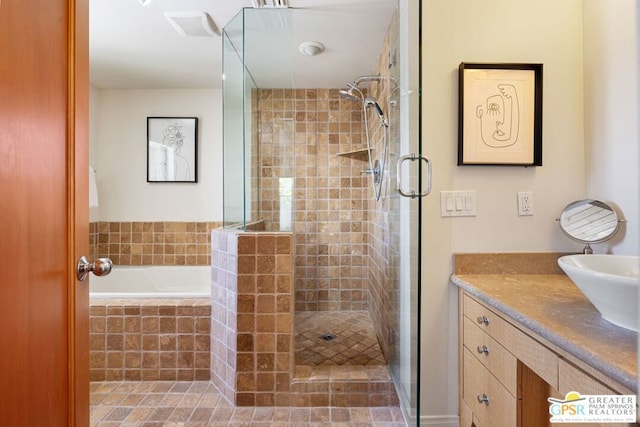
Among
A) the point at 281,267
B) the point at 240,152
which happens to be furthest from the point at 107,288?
the point at 281,267

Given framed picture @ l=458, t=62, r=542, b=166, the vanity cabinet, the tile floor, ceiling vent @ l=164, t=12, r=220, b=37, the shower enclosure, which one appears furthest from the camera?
ceiling vent @ l=164, t=12, r=220, b=37

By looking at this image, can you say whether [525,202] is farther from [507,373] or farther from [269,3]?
[269,3]

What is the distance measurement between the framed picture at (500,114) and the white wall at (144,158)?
2.45m

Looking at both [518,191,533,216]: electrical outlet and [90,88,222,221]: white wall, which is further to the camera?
[90,88,222,221]: white wall

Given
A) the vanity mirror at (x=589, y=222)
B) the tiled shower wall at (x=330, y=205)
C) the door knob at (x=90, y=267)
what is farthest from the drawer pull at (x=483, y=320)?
the tiled shower wall at (x=330, y=205)

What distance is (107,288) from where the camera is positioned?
2.97 m

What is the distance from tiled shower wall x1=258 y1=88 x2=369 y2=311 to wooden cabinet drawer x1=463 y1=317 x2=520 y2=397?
1.73 m

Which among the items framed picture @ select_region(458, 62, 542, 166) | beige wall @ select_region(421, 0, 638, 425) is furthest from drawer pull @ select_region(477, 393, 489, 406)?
framed picture @ select_region(458, 62, 542, 166)

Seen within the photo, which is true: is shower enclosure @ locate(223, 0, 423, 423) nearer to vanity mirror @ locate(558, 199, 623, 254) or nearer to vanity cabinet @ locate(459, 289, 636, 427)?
vanity cabinet @ locate(459, 289, 636, 427)

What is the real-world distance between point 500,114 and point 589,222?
60cm

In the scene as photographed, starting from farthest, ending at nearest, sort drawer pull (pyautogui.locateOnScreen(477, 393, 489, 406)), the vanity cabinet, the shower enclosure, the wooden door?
1. the shower enclosure
2. drawer pull (pyautogui.locateOnScreen(477, 393, 489, 406))
3. the vanity cabinet
4. the wooden door

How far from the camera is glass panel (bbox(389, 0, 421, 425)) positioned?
4.17 ft

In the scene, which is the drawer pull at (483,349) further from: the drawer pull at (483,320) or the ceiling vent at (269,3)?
the ceiling vent at (269,3)

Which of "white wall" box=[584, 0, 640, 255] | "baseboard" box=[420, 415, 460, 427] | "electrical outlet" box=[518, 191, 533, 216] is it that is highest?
"white wall" box=[584, 0, 640, 255]
